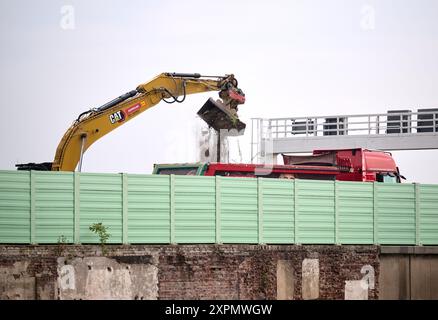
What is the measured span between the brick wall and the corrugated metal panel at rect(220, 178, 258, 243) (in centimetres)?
31

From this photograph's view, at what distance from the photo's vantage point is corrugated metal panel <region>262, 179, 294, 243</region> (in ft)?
84.5

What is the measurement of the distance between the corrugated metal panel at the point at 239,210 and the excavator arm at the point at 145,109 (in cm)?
583

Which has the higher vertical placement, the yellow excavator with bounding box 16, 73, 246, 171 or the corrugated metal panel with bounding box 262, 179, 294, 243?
the yellow excavator with bounding box 16, 73, 246, 171

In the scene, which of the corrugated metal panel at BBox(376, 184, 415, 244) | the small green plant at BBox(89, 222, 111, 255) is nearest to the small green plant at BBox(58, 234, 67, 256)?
the small green plant at BBox(89, 222, 111, 255)

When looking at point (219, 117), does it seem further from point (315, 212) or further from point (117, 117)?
point (315, 212)

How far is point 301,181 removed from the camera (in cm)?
2636

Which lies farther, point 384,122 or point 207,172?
point 384,122

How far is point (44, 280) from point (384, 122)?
820 inches

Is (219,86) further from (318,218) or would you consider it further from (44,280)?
(44,280)

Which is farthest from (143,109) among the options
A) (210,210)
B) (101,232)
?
(101,232)

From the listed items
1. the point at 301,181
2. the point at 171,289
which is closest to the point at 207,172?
the point at 301,181

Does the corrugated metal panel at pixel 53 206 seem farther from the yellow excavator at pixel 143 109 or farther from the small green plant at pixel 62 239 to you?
the yellow excavator at pixel 143 109

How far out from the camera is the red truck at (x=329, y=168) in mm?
28922

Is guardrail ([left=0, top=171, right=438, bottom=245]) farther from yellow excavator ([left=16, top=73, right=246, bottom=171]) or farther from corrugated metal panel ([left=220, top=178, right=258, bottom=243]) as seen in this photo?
yellow excavator ([left=16, top=73, right=246, bottom=171])
